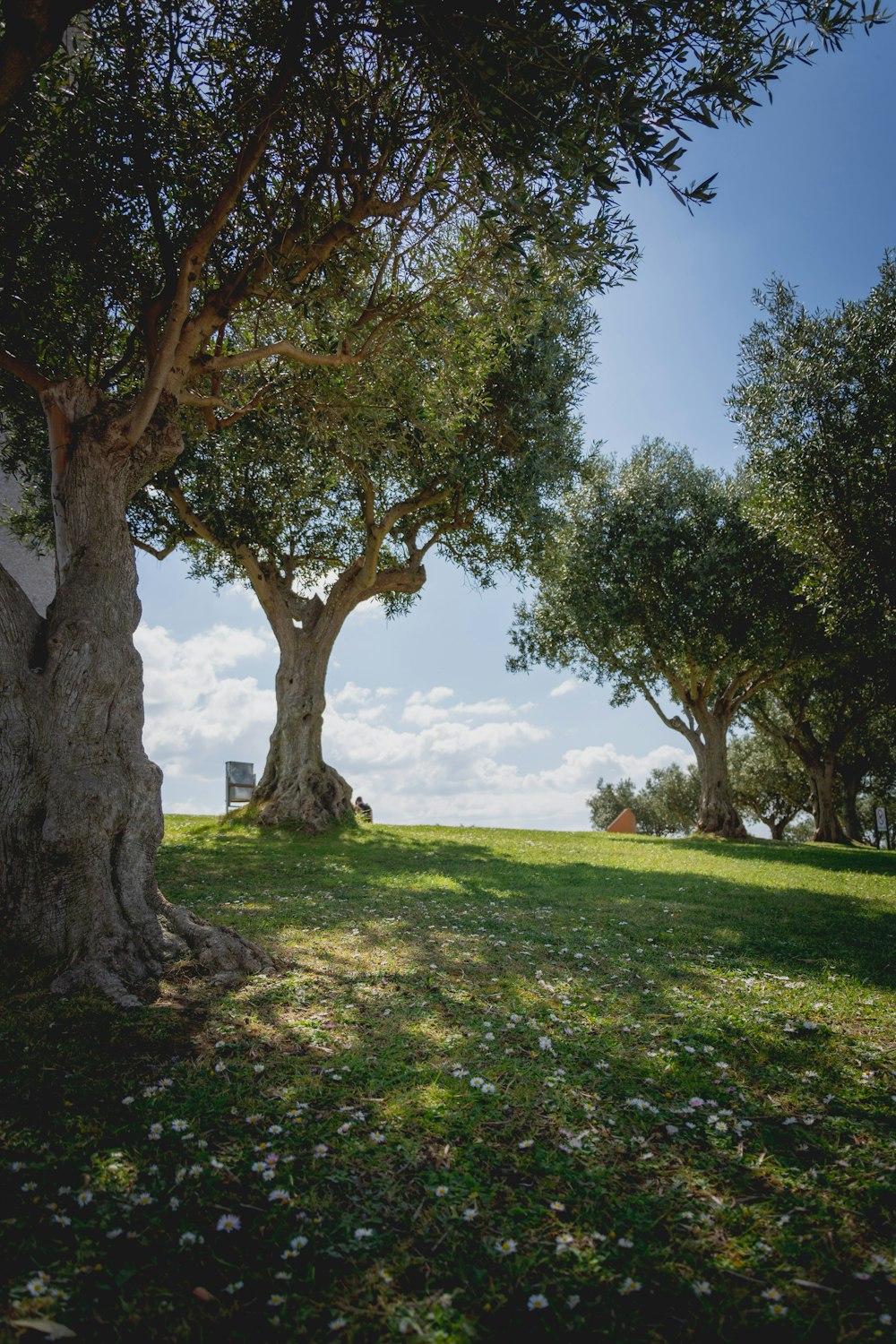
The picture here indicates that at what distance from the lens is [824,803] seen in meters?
37.8

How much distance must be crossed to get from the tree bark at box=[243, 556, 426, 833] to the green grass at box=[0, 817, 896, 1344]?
13.9m

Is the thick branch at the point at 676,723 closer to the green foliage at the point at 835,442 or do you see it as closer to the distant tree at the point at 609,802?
the green foliage at the point at 835,442

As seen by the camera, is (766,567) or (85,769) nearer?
(85,769)

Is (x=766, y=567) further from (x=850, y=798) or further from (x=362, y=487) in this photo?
(x=850, y=798)

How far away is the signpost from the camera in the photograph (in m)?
30.8

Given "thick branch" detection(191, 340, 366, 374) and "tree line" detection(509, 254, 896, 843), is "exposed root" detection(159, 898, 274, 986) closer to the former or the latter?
"thick branch" detection(191, 340, 366, 374)

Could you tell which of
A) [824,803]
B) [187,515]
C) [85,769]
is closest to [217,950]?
[85,769]

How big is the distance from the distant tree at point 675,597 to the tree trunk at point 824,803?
9158 millimetres

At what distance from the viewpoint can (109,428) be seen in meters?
9.17

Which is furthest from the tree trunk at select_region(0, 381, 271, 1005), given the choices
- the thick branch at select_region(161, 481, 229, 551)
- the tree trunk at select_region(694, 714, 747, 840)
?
the tree trunk at select_region(694, 714, 747, 840)

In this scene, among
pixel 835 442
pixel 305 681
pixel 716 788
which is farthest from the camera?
pixel 716 788

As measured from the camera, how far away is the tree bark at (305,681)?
23.2 metres

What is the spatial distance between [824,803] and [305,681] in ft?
102

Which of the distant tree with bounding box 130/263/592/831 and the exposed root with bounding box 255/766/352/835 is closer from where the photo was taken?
the distant tree with bounding box 130/263/592/831
